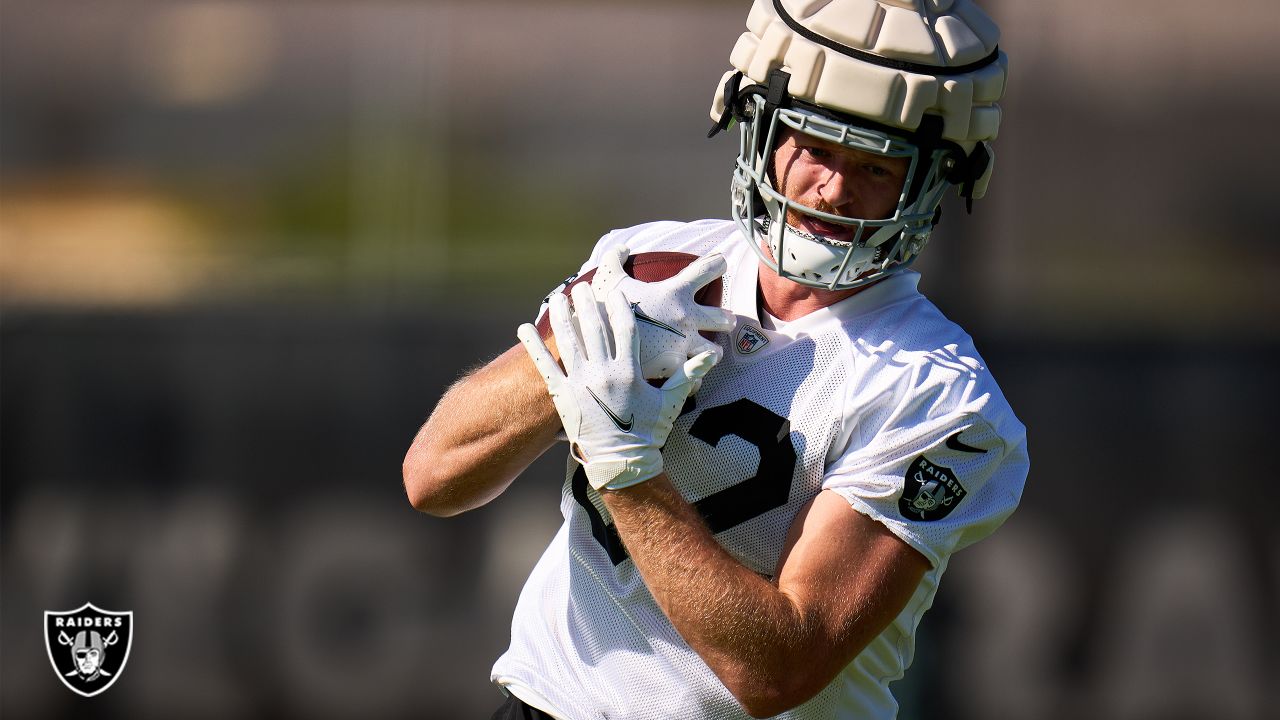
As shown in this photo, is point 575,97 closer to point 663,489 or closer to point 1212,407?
point 1212,407

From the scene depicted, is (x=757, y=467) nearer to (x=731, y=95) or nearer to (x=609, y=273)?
(x=609, y=273)

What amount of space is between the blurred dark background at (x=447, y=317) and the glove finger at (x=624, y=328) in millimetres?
2790

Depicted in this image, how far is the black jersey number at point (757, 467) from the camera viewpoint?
1925 mm

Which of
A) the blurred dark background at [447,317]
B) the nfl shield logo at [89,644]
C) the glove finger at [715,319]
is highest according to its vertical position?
the glove finger at [715,319]

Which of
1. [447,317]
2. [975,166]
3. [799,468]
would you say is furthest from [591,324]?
[447,317]

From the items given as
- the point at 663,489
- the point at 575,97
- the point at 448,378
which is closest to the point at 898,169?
the point at 663,489

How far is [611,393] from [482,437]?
0.81 feet

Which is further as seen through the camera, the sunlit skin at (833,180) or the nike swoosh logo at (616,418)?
the sunlit skin at (833,180)

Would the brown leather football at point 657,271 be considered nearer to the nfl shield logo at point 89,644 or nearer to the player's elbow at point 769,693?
the player's elbow at point 769,693

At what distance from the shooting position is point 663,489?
1.78 metres

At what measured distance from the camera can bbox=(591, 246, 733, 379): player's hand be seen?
179cm

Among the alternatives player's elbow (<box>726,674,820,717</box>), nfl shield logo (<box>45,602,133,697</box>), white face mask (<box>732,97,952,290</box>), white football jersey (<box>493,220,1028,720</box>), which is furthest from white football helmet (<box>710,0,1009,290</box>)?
nfl shield logo (<box>45,602,133,697</box>)

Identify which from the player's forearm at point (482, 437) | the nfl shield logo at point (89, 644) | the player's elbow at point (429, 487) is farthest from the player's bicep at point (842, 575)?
the nfl shield logo at point (89, 644)

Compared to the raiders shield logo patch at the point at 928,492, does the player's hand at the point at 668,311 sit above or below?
above
